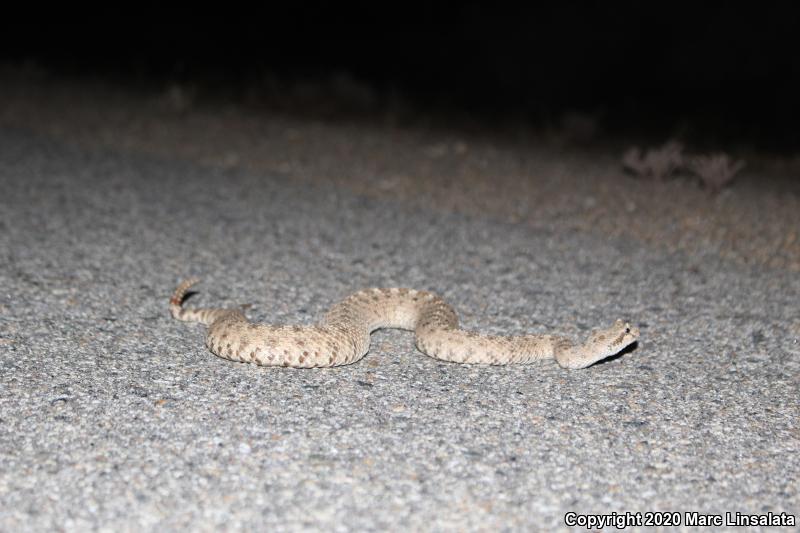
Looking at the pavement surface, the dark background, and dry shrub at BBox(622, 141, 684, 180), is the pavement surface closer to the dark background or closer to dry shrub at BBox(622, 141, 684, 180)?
dry shrub at BBox(622, 141, 684, 180)

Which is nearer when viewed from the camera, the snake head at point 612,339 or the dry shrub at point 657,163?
the snake head at point 612,339

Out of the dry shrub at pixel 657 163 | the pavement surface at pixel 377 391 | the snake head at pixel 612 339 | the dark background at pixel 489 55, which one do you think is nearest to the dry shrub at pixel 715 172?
the dry shrub at pixel 657 163

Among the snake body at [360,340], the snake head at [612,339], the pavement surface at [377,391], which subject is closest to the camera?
the pavement surface at [377,391]

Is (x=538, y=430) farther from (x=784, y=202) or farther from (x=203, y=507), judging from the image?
(x=784, y=202)

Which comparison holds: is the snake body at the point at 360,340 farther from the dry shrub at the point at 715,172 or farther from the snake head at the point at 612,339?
the dry shrub at the point at 715,172

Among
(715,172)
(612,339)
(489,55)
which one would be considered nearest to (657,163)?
(715,172)

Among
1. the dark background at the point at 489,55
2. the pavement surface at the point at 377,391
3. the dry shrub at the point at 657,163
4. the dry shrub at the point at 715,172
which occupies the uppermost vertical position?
the dark background at the point at 489,55
